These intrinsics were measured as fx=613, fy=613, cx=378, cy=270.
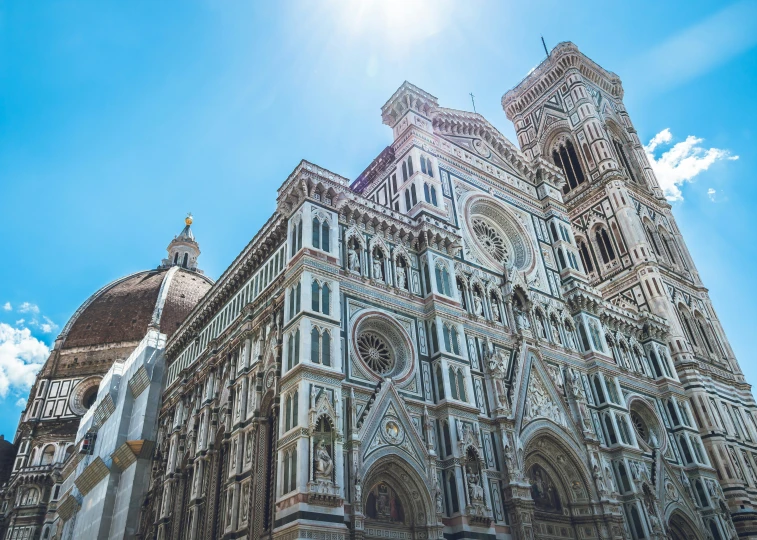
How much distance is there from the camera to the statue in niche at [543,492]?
951 inches

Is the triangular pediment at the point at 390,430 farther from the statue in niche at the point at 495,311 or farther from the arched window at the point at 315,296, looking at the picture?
the statue in niche at the point at 495,311

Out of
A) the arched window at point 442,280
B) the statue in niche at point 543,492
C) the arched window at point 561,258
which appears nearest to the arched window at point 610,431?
the statue in niche at point 543,492

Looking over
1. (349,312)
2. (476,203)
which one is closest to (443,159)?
(476,203)

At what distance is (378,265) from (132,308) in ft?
160

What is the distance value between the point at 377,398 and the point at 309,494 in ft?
14.8

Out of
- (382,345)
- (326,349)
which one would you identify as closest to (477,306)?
(382,345)

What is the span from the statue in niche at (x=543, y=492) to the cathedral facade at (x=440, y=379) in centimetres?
11

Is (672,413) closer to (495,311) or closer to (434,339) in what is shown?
(495,311)

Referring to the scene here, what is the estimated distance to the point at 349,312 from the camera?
75.0 ft

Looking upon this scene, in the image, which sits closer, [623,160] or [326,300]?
[326,300]

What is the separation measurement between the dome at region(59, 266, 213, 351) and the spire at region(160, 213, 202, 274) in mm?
4825

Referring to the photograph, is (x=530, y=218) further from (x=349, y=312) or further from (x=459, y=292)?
(x=349, y=312)

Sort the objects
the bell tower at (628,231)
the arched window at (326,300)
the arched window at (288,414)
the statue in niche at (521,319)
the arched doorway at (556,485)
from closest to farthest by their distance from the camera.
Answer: the arched window at (288,414) < the arched window at (326,300) < the arched doorway at (556,485) < the statue in niche at (521,319) < the bell tower at (628,231)

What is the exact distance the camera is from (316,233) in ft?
77.5
